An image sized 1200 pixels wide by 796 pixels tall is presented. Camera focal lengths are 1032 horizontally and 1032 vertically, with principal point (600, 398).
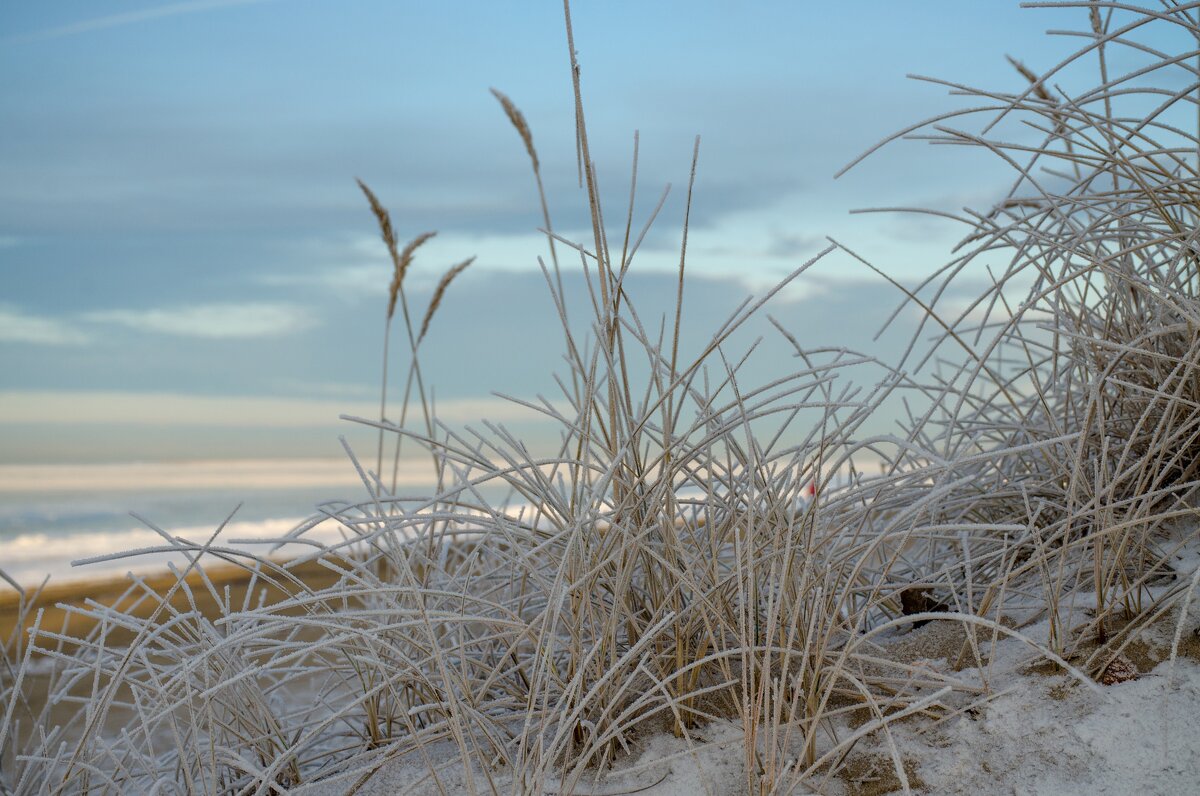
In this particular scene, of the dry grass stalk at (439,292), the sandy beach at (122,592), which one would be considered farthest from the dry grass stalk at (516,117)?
the sandy beach at (122,592)

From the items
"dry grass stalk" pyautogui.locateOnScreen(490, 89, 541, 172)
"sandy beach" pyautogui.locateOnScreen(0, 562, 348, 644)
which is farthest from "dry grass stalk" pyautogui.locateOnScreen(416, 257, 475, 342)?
"sandy beach" pyautogui.locateOnScreen(0, 562, 348, 644)

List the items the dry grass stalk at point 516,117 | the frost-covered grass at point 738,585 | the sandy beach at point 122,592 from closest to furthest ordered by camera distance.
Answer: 1. the frost-covered grass at point 738,585
2. the dry grass stalk at point 516,117
3. the sandy beach at point 122,592

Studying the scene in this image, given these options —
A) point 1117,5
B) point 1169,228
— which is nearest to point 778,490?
point 1169,228

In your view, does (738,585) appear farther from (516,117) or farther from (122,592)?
(122,592)

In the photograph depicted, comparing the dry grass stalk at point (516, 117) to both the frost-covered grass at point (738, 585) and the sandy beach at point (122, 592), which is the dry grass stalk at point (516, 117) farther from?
the sandy beach at point (122, 592)

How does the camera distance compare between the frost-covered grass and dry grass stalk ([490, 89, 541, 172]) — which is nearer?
the frost-covered grass

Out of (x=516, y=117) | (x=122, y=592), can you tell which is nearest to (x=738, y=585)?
(x=516, y=117)

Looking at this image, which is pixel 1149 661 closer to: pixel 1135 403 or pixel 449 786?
pixel 1135 403

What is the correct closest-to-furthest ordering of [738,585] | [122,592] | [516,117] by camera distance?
[738,585], [516,117], [122,592]

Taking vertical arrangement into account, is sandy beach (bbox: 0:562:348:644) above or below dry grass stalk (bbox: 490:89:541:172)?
below

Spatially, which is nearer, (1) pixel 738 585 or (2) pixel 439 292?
(1) pixel 738 585

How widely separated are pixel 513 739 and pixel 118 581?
4.90 meters

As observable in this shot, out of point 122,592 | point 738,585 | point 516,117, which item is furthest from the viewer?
point 122,592

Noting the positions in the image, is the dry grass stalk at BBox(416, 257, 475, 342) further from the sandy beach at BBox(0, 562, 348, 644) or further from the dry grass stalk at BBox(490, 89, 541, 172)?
the sandy beach at BBox(0, 562, 348, 644)
